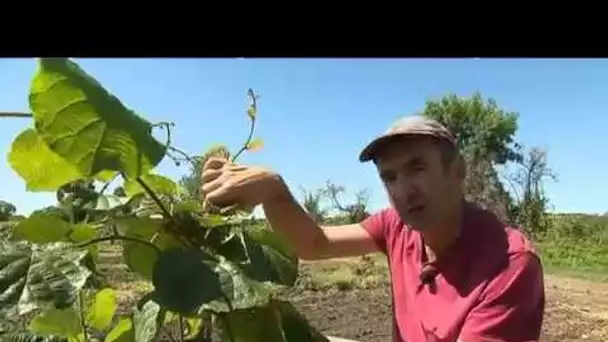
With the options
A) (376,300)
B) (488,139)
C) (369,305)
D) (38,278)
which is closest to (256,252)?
(38,278)

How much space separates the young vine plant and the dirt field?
3086 mm

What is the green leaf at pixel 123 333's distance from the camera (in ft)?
1.59

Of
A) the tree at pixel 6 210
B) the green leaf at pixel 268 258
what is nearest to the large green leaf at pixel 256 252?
the green leaf at pixel 268 258

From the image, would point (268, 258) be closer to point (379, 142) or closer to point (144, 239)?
point (144, 239)

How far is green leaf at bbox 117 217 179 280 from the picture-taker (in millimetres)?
484

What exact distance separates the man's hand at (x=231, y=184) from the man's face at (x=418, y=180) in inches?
8.8

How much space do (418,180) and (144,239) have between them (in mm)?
354

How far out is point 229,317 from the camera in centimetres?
46

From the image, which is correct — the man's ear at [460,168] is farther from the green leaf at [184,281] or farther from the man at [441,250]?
the green leaf at [184,281]

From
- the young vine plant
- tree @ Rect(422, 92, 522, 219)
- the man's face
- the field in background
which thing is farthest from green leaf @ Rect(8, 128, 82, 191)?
tree @ Rect(422, 92, 522, 219)

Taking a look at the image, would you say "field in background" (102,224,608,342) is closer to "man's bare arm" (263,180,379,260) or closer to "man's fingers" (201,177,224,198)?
"man's bare arm" (263,180,379,260)

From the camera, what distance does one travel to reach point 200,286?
0.43m
